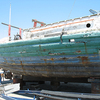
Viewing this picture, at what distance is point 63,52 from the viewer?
4684mm

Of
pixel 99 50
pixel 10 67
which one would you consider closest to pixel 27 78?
pixel 10 67

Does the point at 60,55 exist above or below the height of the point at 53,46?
below

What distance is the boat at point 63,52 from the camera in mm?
4359

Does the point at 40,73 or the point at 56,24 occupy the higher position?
the point at 56,24

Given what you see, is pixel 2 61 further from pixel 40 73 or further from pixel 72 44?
pixel 72 44

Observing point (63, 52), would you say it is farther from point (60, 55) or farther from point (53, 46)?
point (53, 46)

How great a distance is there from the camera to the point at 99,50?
13.9 feet

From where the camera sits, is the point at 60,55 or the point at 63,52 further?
the point at 60,55

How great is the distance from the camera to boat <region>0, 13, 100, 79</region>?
4.36 m

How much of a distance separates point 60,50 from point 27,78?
10.7ft

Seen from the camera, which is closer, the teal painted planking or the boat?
the teal painted planking

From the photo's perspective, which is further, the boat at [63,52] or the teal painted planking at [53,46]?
the boat at [63,52]

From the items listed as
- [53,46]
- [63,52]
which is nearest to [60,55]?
[63,52]

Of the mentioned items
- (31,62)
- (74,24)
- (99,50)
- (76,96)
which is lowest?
(76,96)
